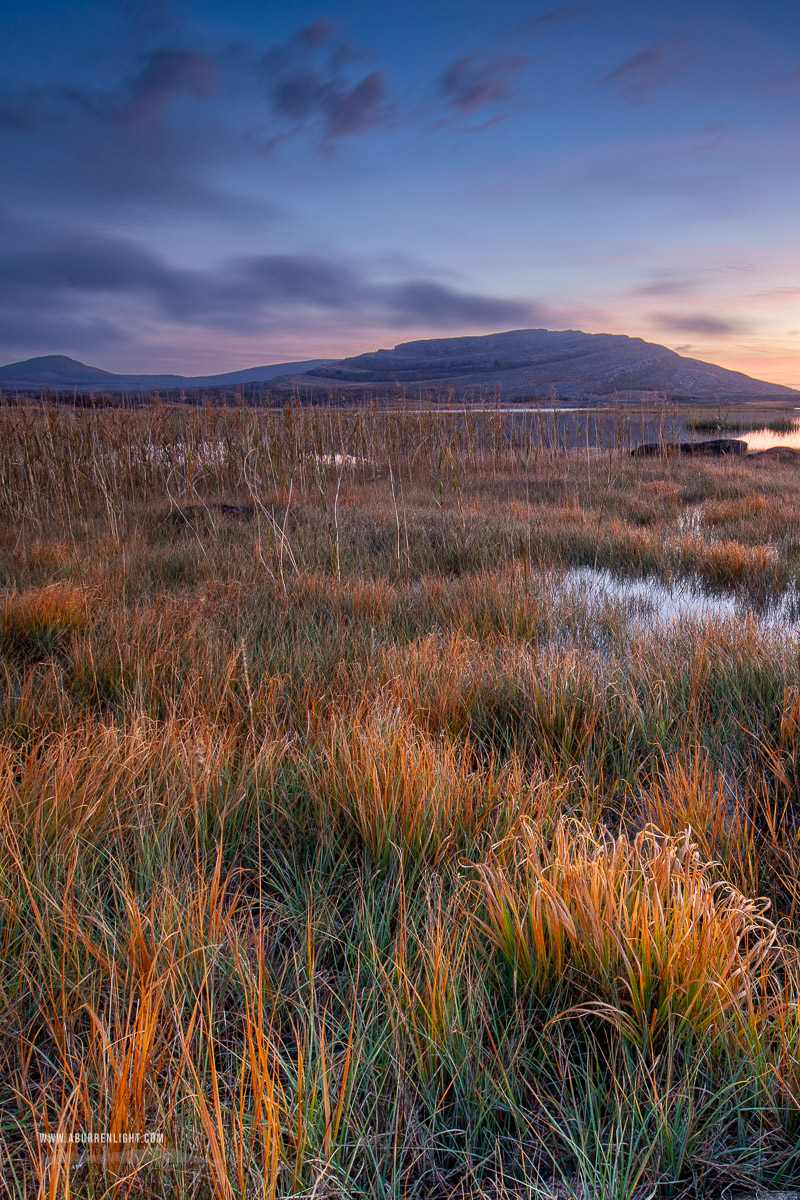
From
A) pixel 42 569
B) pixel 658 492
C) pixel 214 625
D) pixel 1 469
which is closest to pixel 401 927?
pixel 214 625

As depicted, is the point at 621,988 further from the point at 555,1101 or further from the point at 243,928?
the point at 243,928

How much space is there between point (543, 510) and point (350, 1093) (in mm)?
7590

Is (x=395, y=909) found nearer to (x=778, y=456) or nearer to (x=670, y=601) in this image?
(x=670, y=601)

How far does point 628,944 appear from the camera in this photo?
1.06 m

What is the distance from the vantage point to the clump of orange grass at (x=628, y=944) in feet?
3.43

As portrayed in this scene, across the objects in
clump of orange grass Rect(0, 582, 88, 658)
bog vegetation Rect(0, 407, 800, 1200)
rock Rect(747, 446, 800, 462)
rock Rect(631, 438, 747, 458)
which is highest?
rock Rect(631, 438, 747, 458)

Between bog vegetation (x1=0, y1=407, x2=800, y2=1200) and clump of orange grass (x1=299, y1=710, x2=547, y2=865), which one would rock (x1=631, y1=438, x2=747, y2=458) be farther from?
clump of orange grass (x1=299, y1=710, x2=547, y2=865)

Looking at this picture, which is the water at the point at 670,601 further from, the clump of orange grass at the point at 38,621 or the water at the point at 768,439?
the water at the point at 768,439

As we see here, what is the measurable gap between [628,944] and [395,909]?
563 millimetres

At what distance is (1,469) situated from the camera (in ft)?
30.4

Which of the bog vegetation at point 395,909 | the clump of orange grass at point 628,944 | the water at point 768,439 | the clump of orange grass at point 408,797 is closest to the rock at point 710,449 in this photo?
the water at point 768,439

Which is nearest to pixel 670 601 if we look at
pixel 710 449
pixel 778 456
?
pixel 778 456

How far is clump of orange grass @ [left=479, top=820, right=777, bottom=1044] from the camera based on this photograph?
1046mm

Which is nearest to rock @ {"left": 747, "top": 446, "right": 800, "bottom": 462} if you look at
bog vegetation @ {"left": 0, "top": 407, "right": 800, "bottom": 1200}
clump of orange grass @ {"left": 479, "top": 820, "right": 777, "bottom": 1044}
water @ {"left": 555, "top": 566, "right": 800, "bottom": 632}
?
water @ {"left": 555, "top": 566, "right": 800, "bottom": 632}
